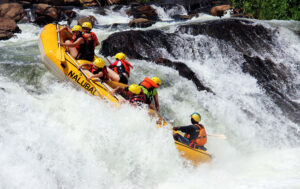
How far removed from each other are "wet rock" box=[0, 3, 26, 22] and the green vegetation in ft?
33.0

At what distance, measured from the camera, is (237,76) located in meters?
8.41

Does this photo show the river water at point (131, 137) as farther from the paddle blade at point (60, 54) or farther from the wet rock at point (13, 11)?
the wet rock at point (13, 11)

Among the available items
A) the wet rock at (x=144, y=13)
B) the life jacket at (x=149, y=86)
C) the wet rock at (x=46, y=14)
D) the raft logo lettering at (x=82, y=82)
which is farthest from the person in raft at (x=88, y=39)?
the wet rock at (x=144, y=13)

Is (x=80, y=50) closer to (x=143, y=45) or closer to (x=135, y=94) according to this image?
(x=135, y=94)

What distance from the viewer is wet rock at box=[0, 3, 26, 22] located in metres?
13.2

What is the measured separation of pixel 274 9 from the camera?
45.3 feet

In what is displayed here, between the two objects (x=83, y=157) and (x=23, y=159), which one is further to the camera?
(x=83, y=157)

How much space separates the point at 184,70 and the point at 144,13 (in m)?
8.45

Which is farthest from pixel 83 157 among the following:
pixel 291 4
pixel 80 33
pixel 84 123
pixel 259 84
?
pixel 291 4

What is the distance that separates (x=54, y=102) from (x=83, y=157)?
3.87 ft

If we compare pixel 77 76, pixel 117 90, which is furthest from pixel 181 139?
pixel 77 76

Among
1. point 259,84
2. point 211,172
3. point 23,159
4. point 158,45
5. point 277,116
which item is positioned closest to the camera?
point 23,159

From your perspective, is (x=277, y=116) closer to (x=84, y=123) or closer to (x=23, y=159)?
(x=84, y=123)

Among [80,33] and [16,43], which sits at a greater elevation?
[80,33]
